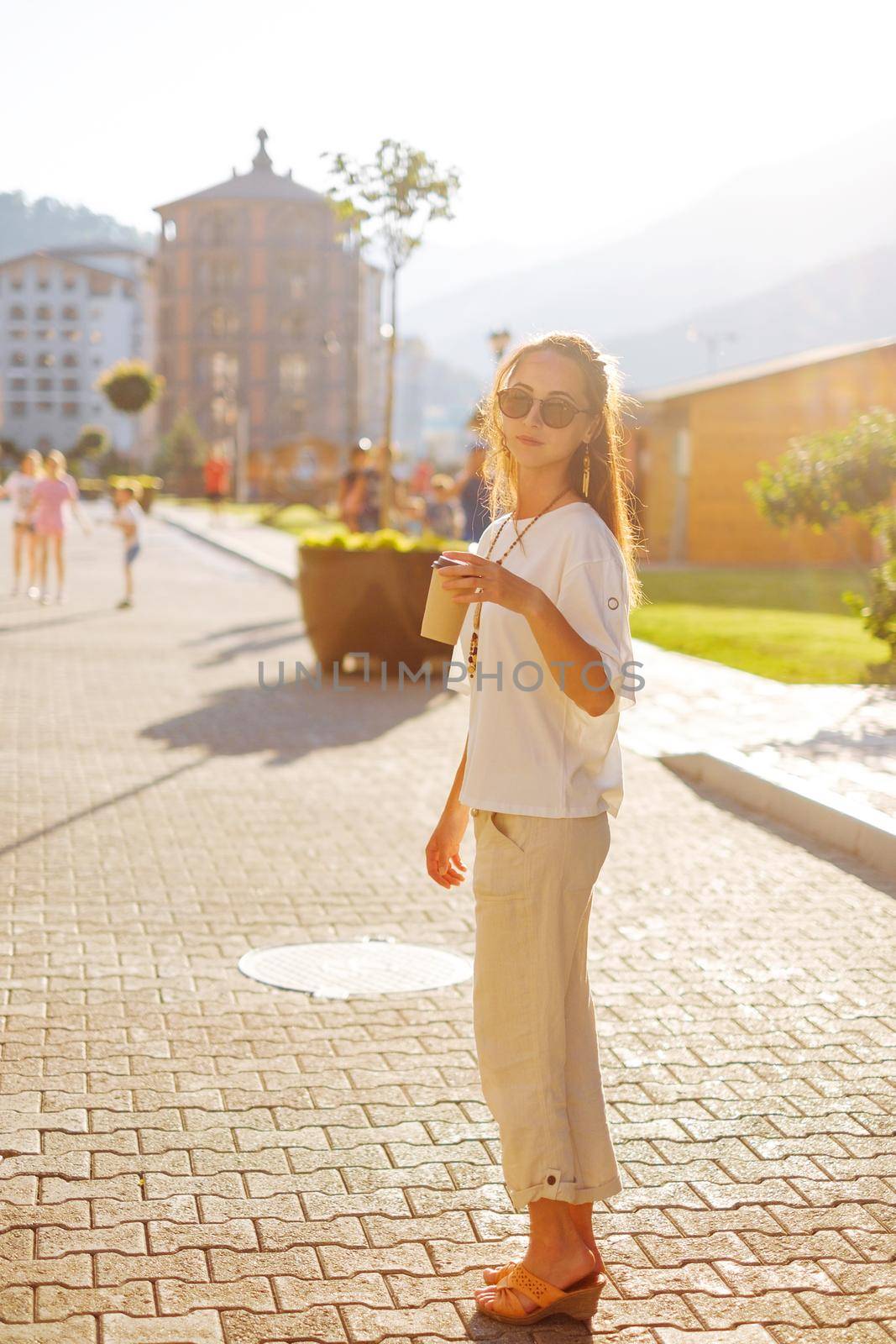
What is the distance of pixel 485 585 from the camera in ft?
9.73

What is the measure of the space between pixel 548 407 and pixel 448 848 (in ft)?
2.97

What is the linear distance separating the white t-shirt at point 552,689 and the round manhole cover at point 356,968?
2.35m

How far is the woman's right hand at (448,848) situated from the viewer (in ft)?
11.4

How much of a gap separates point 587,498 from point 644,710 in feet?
29.6

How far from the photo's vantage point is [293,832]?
7961mm

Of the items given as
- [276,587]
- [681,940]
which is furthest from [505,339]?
[681,940]

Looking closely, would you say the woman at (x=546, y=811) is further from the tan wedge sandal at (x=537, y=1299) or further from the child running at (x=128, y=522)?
the child running at (x=128, y=522)

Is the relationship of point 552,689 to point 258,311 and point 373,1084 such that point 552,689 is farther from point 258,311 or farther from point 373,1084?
point 258,311

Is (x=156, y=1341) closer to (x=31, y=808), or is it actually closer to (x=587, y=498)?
(x=587, y=498)

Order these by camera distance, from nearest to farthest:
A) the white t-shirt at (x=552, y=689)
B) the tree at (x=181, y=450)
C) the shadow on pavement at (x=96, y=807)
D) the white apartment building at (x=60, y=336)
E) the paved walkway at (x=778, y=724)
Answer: the white t-shirt at (x=552, y=689), the shadow on pavement at (x=96, y=807), the paved walkway at (x=778, y=724), the tree at (x=181, y=450), the white apartment building at (x=60, y=336)

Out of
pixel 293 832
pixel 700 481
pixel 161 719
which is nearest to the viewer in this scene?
pixel 293 832

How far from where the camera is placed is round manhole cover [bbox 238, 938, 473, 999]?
5473mm

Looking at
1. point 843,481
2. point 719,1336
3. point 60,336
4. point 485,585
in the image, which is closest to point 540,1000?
point 719,1336

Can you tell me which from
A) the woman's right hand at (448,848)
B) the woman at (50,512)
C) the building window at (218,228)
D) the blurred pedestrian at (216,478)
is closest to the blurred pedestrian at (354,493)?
the woman at (50,512)
